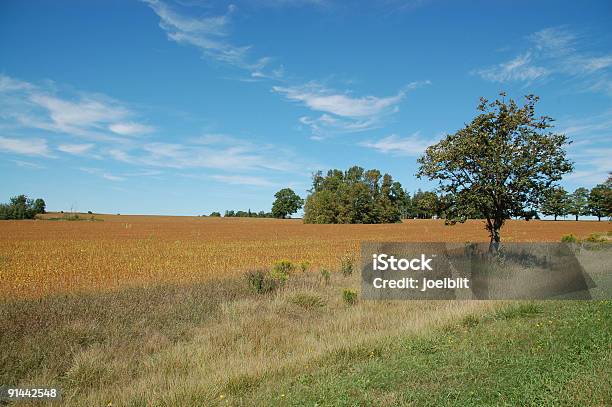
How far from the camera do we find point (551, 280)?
14508 mm

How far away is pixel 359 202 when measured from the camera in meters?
91.2

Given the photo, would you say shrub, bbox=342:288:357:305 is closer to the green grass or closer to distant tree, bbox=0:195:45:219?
the green grass

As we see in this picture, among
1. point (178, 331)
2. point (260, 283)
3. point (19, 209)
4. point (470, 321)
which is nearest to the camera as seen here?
point (470, 321)

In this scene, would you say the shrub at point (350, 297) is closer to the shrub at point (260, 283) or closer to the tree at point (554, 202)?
the shrub at point (260, 283)

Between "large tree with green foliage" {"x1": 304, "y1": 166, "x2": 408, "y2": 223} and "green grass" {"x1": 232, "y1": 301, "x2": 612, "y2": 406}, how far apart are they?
272 ft

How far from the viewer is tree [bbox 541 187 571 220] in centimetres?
1628

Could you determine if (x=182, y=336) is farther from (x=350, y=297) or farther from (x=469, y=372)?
(x=469, y=372)


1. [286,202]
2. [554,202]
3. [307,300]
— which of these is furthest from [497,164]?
[286,202]

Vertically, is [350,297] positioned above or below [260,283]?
below

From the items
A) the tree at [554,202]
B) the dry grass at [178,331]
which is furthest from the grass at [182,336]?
the tree at [554,202]

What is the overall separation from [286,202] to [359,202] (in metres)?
41.7

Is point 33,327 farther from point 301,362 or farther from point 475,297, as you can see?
point 475,297

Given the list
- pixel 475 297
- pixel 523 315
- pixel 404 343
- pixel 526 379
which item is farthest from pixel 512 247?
pixel 526 379

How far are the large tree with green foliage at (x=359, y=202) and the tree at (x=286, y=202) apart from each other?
30.2 m
